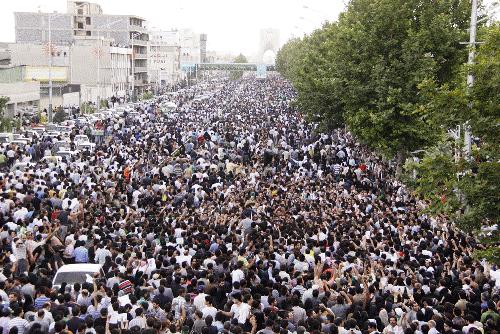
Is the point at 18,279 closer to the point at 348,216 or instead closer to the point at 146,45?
the point at 348,216

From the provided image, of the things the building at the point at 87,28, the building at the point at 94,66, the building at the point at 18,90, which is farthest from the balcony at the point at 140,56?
the building at the point at 18,90

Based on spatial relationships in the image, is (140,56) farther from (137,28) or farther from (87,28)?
(87,28)

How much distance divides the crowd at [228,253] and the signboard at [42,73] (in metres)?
36.5

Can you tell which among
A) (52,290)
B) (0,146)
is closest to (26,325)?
(52,290)

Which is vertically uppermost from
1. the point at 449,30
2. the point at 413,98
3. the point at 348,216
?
the point at 449,30

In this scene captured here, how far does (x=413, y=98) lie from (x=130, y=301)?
56.3 ft

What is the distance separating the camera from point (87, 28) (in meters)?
98.8

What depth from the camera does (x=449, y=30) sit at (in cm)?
2639

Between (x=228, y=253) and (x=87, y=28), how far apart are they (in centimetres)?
8886

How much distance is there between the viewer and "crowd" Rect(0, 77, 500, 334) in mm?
10484

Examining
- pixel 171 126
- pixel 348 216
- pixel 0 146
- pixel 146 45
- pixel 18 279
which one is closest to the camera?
pixel 18 279

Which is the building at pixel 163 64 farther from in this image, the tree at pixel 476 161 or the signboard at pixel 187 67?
the tree at pixel 476 161

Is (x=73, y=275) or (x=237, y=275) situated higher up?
(x=237, y=275)

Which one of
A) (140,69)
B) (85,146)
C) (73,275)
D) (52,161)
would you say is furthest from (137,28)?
(73,275)
